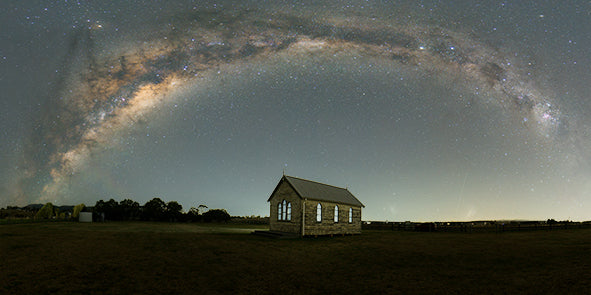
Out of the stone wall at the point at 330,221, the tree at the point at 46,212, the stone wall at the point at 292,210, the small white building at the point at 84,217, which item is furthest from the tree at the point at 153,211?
the stone wall at the point at 330,221

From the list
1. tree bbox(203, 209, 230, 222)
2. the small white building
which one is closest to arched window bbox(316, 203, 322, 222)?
the small white building

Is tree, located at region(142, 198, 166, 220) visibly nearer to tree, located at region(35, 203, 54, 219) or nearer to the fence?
tree, located at region(35, 203, 54, 219)

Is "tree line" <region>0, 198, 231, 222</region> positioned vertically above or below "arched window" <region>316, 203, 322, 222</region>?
below

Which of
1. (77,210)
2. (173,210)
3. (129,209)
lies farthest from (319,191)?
(129,209)

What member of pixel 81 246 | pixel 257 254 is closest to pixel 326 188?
pixel 257 254

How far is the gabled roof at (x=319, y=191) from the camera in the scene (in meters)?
28.0

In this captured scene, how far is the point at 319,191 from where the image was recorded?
3066 centimetres

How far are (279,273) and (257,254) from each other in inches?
189

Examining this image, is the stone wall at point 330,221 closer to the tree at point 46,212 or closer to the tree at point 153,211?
the tree at point 153,211

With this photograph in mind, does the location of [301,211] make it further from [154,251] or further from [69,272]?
[69,272]

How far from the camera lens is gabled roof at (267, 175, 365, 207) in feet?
91.7

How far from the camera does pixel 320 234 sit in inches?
1103

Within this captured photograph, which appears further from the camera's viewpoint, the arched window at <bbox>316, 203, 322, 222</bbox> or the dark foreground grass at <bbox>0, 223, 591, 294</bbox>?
the arched window at <bbox>316, 203, 322, 222</bbox>

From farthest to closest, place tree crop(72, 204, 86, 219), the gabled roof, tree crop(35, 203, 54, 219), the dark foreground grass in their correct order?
tree crop(35, 203, 54, 219)
tree crop(72, 204, 86, 219)
the gabled roof
the dark foreground grass
